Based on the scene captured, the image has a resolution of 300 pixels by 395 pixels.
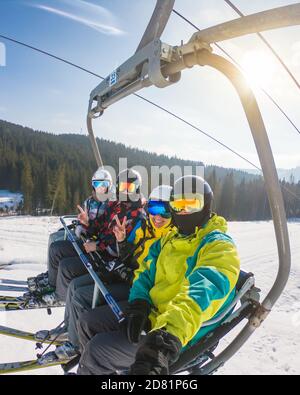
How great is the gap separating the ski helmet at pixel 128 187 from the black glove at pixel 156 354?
213cm

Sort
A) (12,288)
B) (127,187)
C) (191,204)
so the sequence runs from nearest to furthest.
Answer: (191,204) < (127,187) < (12,288)

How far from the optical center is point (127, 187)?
3.60 m

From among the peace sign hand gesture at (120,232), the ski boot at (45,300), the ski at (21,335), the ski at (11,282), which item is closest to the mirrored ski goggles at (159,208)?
the peace sign hand gesture at (120,232)

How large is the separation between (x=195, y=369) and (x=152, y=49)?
219cm

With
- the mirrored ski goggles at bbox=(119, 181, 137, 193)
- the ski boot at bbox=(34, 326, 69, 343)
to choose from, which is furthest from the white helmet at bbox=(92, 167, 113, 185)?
the ski boot at bbox=(34, 326, 69, 343)

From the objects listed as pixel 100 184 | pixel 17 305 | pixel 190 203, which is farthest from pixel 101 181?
pixel 190 203

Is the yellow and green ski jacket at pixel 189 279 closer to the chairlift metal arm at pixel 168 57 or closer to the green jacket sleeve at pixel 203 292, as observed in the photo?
the green jacket sleeve at pixel 203 292

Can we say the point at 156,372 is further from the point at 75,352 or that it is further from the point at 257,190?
the point at 257,190

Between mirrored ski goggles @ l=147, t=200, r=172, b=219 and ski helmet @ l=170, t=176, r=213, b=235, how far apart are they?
72 cm

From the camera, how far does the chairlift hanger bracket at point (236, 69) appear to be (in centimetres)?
166

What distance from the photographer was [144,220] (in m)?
3.26

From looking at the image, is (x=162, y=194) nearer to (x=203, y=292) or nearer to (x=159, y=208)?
(x=159, y=208)

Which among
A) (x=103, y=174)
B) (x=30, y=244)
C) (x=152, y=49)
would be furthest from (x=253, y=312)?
(x=30, y=244)

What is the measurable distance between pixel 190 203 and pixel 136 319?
2.67 ft
